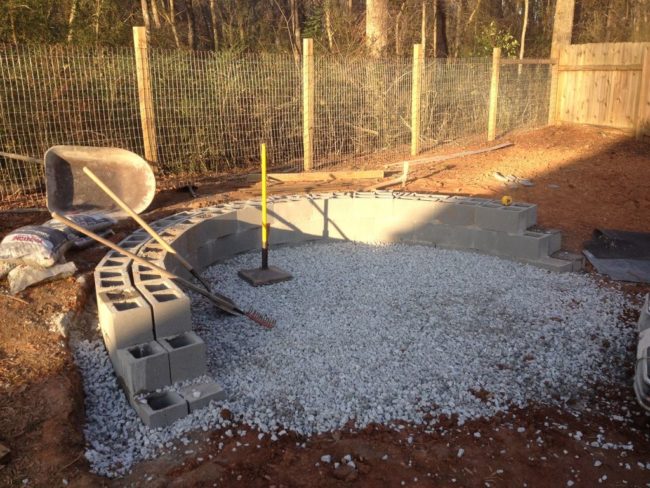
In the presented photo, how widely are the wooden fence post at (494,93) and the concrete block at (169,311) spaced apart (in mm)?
9219

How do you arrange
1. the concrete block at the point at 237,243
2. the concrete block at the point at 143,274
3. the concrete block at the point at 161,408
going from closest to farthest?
the concrete block at the point at 161,408 → the concrete block at the point at 143,274 → the concrete block at the point at 237,243

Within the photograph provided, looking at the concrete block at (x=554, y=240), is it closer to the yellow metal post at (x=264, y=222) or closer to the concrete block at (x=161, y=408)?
the yellow metal post at (x=264, y=222)

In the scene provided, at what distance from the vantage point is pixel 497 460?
289 centimetres

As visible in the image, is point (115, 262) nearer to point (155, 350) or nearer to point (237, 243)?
point (155, 350)

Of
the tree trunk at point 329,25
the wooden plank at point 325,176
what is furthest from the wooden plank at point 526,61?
the wooden plank at point 325,176

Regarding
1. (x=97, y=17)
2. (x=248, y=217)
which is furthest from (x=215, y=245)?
(x=97, y=17)

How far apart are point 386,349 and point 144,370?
1.70 meters

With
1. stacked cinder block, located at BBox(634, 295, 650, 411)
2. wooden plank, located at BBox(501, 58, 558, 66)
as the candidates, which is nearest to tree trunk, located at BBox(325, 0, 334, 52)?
wooden plank, located at BBox(501, 58, 558, 66)

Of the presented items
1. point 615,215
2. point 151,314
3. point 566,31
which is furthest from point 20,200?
point 566,31

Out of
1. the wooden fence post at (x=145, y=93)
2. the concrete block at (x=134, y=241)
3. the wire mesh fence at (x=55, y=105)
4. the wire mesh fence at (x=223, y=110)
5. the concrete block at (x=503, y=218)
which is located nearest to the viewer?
the concrete block at (x=134, y=241)

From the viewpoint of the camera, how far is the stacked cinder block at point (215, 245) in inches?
131

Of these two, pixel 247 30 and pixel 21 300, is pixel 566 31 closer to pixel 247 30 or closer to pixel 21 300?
pixel 247 30

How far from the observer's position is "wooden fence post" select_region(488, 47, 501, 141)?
1113 centimetres

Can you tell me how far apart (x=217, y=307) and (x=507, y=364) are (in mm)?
2282
